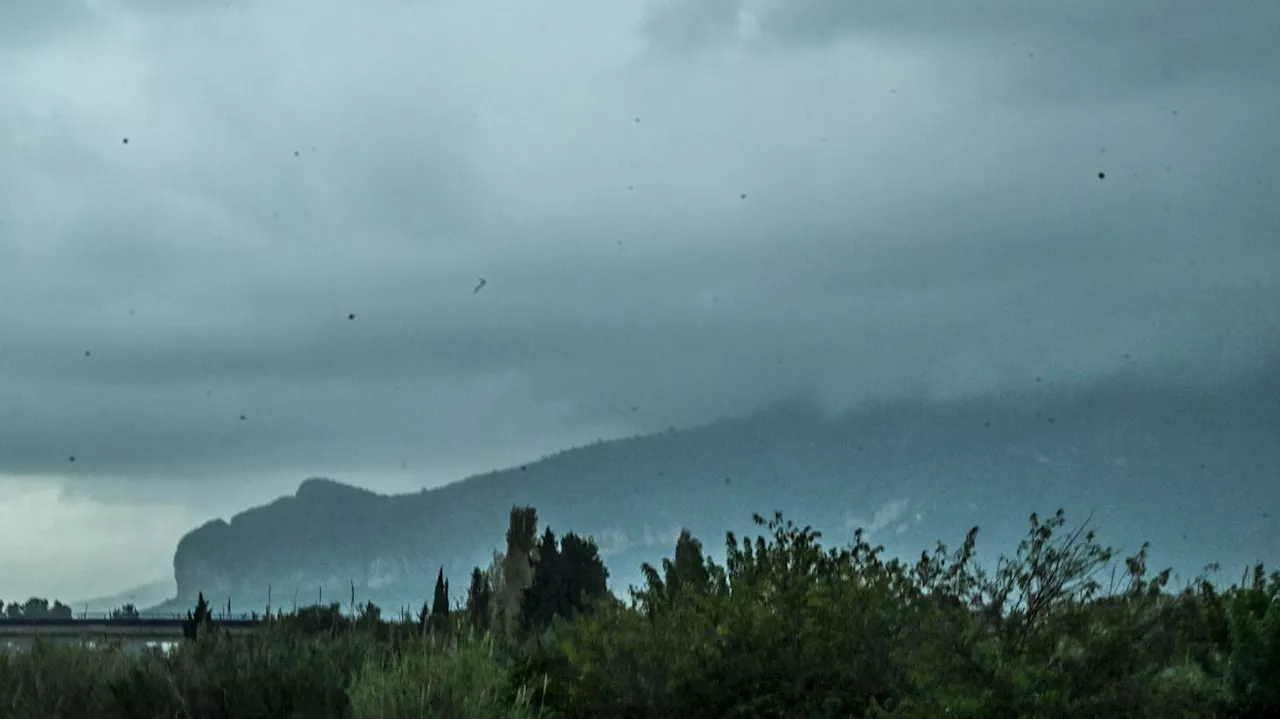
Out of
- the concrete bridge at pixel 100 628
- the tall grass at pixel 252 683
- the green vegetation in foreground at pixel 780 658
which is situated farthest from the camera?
the concrete bridge at pixel 100 628

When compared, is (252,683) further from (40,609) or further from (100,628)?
(40,609)

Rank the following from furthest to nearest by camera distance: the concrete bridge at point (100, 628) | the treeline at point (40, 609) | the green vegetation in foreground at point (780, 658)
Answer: the treeline at point (40, 609)
the concrete bridge at point (100, 628)
the green vegetation in foreground at point (780, 658)

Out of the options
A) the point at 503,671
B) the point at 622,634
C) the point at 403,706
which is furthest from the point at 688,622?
the point at 403,706

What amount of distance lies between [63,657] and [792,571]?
26.6 feet

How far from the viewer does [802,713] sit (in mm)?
16688

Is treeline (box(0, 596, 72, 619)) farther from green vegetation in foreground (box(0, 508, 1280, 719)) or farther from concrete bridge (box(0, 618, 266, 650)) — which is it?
green vegetation in foreground (box(0, 508, 1280, 719))

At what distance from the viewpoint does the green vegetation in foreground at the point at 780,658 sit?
1409 cm

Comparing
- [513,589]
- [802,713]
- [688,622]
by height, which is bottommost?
[802,713]

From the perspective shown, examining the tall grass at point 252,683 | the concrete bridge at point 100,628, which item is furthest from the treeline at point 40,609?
the tall grass at point 252,683

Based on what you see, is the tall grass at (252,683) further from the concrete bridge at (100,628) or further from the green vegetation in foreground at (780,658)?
the concrete bridge at (100,628)

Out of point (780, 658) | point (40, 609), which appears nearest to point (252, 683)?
point (780, 658)

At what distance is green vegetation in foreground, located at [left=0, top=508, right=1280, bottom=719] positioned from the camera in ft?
46.2

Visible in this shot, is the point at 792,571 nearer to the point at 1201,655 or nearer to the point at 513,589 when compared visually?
the point at 1201,655

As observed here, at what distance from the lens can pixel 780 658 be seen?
17172mm
